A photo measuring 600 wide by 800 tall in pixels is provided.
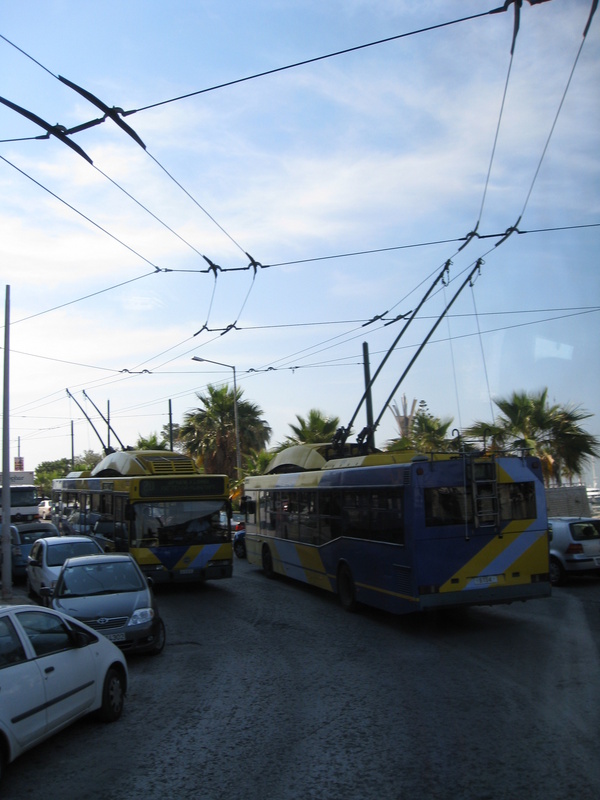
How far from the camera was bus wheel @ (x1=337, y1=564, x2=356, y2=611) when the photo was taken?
1472 cm

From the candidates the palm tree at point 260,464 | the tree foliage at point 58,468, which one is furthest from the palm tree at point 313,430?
the tree foliage at point 58,468

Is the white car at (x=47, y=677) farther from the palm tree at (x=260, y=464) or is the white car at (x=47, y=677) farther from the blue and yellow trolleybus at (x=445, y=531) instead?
the palm tree at (x=260, y=464)

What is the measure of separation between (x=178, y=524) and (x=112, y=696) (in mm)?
10000

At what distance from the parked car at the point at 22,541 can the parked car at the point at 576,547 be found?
1359cm

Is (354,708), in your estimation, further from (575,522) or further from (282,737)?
(575,522)

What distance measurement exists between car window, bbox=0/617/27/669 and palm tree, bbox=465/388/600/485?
62.3 feet

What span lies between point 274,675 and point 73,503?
17541 millimetres

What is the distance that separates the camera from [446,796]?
5598 millimetres

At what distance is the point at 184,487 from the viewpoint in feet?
59.6

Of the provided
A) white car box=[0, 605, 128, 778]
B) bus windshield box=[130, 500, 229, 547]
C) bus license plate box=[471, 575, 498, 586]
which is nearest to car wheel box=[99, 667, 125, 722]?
white car box=[0, 605, 128, 778]

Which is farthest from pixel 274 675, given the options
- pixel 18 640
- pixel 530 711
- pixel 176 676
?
pixel 18 640

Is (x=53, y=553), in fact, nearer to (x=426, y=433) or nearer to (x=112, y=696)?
(x=112, y=696)

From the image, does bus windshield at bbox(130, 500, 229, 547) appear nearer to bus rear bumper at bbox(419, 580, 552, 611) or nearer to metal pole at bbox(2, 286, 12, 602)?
metal pole at bbox(2, 286, 12, 602)

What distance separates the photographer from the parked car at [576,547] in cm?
1647
